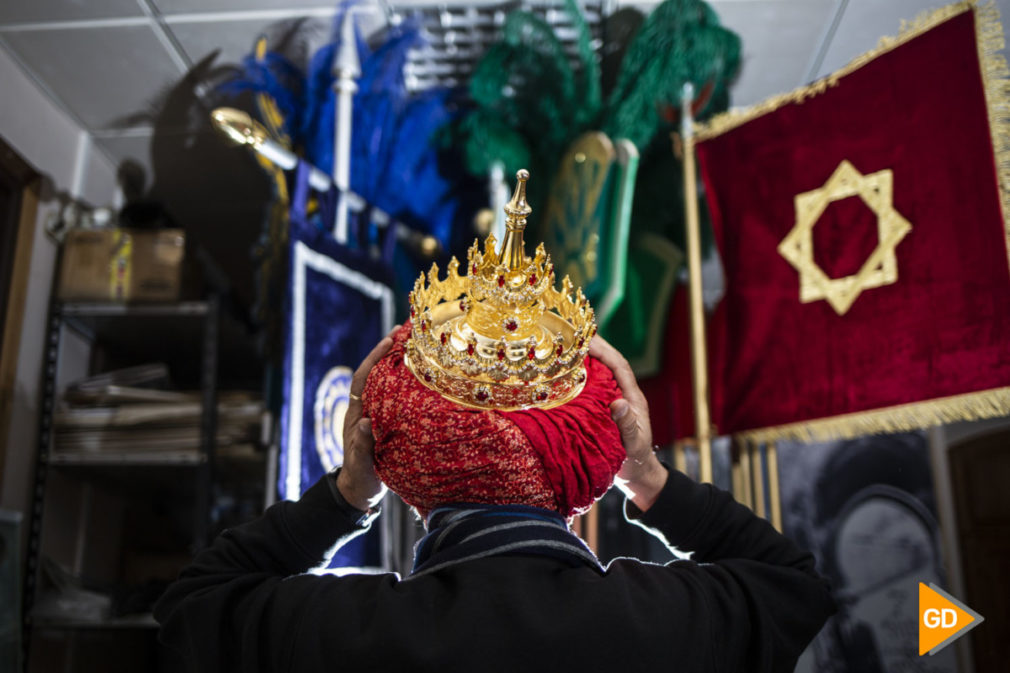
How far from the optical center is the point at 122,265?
2.39 metres

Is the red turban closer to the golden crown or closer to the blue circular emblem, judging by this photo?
the golden crown

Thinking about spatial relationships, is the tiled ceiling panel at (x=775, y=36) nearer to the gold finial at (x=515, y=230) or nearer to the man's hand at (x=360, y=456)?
the gold finial at (x=515, y=230)

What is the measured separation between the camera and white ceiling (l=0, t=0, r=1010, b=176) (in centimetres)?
170

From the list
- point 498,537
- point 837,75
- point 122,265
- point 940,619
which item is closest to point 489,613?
point 498,537

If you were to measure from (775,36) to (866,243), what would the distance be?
65 centimetres

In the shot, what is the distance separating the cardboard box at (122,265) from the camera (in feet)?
7.57

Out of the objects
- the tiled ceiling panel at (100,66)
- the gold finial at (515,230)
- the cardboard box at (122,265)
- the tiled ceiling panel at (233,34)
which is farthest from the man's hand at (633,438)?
the cardboard box at (122,265)

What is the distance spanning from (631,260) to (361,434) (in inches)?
66.6

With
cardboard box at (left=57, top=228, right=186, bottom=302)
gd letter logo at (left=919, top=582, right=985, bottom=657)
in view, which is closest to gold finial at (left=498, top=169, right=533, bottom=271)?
gd letter logo at (left=919, top=582, right=985, bottom=657)

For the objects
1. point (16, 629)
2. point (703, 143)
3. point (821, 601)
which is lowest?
point (16, 629)

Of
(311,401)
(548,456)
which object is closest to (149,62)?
(311,401)

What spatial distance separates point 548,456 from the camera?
79 cm

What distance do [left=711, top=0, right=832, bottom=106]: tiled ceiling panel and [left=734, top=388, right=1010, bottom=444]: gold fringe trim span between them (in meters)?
0.87

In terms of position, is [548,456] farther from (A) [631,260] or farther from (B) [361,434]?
(A) [631,260]
